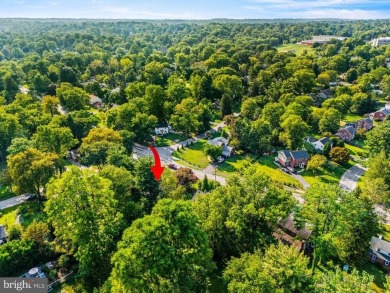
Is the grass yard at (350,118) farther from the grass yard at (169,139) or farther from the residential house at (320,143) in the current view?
the grass yard at (169,139)

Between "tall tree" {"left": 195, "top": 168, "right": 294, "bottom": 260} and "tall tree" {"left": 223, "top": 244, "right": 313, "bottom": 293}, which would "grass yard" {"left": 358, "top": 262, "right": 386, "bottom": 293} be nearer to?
"tall tree" {"left": 195, "top": 168, "right": 294, "bottom": 260}

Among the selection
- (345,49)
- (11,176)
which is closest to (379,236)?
(11,176)

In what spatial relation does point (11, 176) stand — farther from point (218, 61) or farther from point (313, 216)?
point (218, 61)

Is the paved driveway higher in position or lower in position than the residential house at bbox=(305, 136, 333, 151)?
lower

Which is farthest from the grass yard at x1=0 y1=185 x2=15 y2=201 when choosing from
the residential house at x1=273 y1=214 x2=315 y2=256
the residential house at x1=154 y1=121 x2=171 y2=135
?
the residential house at x1=273 y1=214 x2=315 y2=256

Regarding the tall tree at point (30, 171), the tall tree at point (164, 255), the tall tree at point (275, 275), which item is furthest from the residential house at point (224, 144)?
the tall tree at point (275, 275)

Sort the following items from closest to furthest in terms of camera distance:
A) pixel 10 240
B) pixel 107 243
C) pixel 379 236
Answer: pixel 107 243 → pixel 10 240 → pixel 379 236
